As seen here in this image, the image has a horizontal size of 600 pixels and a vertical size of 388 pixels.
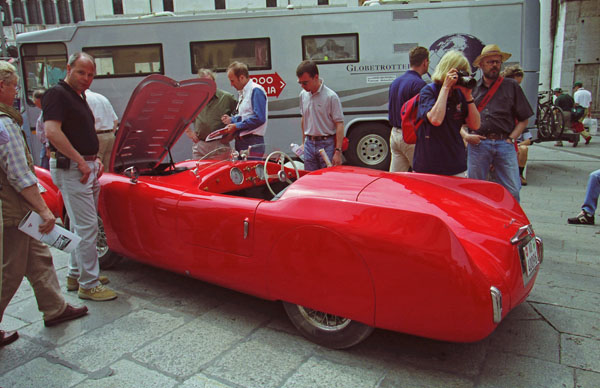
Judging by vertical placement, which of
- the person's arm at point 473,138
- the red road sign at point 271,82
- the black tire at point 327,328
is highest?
the red road sign at point 271,82

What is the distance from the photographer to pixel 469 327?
79.1 inches

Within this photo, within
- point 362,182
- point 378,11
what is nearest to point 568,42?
point 378,11

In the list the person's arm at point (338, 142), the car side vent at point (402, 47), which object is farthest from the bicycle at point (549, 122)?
the person's arm at point (338, 142)

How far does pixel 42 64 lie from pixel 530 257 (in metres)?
9.91

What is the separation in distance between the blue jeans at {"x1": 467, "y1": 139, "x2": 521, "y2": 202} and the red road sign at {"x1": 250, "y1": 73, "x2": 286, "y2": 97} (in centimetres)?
545

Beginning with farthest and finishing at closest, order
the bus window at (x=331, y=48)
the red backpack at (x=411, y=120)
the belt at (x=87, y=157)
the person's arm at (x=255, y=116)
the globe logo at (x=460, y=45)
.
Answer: the bus window at (x=331, y=48), the globe logo at (x=460, y=45), the person's arm at (x=255, y=116), the red backpack at (x=411, y=120), the belt at (x=87, y=157)

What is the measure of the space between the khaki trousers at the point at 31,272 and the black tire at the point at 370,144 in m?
6.68

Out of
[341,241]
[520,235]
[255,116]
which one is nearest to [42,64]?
[255,116]

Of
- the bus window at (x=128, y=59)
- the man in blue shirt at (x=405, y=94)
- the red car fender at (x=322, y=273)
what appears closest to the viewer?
the red car fender at (x=322, y=273)

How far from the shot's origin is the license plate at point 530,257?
2.38m

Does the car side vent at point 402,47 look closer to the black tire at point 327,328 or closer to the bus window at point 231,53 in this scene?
the bus window at point 231,53

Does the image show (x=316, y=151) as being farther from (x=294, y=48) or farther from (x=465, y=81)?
(x=294, y=48)

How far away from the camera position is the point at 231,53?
8.82m

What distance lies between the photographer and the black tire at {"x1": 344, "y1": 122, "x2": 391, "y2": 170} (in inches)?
344
